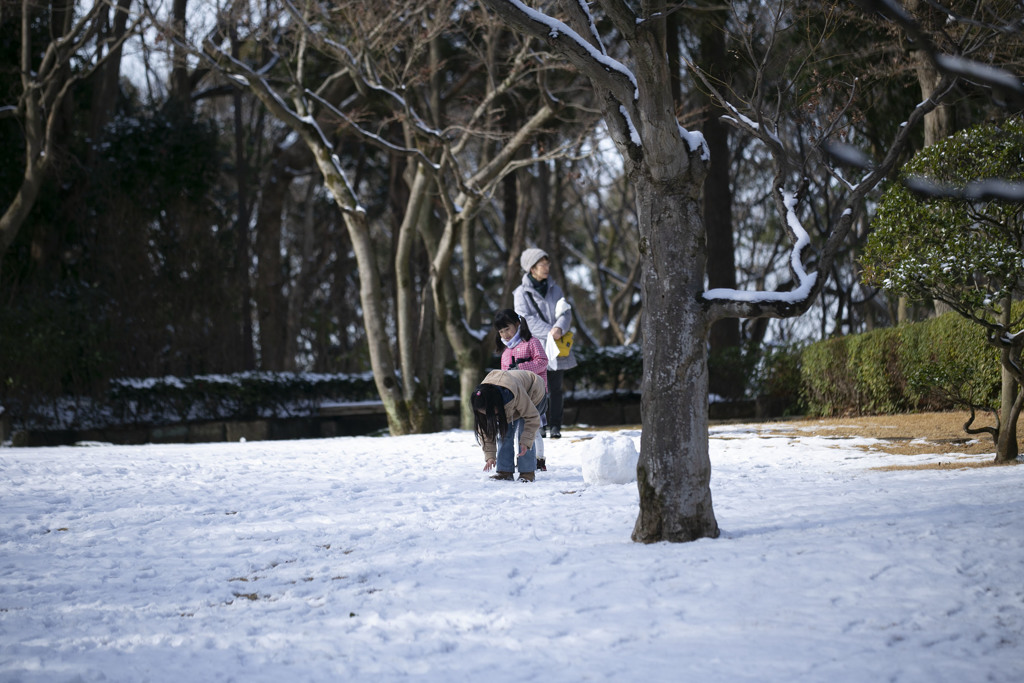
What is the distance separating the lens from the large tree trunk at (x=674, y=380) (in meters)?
4.50

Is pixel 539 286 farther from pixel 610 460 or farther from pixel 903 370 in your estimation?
pixel 903 370

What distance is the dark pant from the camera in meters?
8.94

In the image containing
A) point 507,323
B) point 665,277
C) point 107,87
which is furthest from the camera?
point 107,87

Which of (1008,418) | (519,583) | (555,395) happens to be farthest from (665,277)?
(555,395)

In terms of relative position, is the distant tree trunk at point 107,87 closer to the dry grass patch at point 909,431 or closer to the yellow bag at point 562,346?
the yellow bag at point 562,346

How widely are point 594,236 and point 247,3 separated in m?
13.0

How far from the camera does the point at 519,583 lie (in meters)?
4.11

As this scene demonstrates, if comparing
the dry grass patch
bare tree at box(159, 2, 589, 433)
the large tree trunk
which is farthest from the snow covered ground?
bare tree at box(159, 2, 589, 433)

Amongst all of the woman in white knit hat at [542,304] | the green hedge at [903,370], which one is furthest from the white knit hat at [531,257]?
the green hedge at [903,370]

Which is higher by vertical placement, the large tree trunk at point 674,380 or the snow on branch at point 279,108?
the snow on branch at point 279,108

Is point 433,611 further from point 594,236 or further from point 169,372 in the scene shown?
point 594,236

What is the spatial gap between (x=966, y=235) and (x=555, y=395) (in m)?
4.02

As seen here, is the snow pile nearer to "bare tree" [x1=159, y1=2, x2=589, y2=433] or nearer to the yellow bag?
the yellow bag

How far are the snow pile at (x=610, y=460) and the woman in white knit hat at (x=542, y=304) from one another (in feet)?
6.85
